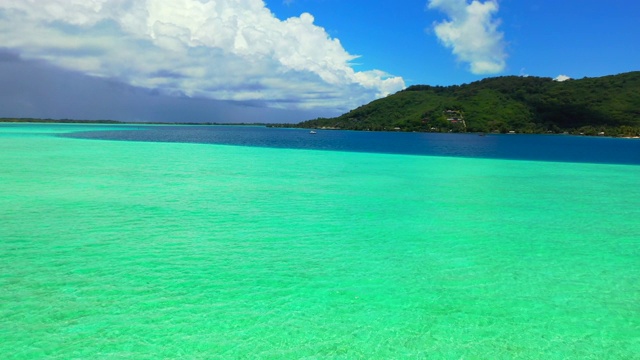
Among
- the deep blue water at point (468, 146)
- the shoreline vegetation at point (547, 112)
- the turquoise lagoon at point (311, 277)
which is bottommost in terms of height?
the turquoise lagoon at point (311, 277)

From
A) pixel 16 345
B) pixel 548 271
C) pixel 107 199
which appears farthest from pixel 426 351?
pixel 107 199

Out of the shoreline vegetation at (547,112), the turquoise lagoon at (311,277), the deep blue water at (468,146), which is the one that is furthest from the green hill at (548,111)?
the turquoise lagoon at (311,277)

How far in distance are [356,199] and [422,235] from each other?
6.86 m

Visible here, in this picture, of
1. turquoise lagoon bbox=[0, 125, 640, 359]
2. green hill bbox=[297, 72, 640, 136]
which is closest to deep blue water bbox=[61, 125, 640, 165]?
turquoise lagoon bbox=[0, 125, 640, 359]

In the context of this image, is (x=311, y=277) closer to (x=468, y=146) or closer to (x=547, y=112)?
(x=468, y=146)

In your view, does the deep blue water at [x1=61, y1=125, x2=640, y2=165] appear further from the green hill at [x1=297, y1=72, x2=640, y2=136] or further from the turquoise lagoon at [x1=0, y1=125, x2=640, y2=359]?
the green hill at [x1=297, y1=72, x2=640, y2=136]

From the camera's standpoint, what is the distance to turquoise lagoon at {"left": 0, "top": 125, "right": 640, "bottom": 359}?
7.24 m

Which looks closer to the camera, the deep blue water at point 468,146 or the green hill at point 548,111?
the deep blue water at point 468,146

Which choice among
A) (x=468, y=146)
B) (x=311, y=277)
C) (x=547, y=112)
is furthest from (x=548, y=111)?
(x=311, y=277)

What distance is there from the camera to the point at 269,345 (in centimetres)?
712

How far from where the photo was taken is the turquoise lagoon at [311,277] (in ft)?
23.7

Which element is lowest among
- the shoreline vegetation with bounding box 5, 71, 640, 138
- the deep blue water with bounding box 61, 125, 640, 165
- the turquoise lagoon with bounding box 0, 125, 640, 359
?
the turquoise lagoon with bounding box 0, 125, 640, 359

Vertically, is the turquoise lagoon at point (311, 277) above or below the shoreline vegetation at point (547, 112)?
below

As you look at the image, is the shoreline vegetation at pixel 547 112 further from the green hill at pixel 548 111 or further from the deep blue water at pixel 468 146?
the deep blue water at pixel 468 146
